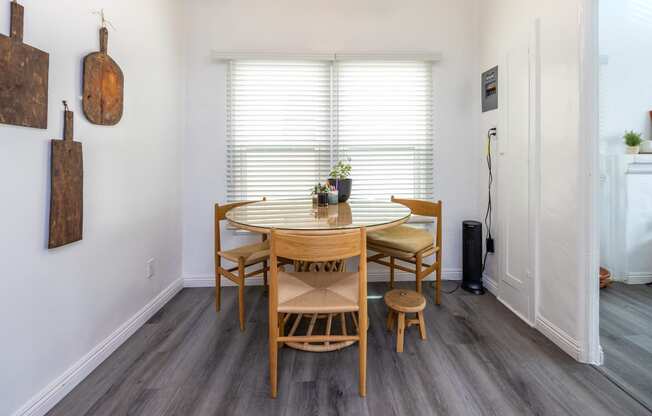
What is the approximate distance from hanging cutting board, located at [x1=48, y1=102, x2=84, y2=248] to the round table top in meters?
0.75

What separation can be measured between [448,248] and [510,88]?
155 centimetres

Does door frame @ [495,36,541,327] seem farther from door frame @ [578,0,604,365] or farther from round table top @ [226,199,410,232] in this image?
round table top @ [226,199,410,232]

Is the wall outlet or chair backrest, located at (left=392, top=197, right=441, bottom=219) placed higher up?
chair backrest, located at (left=392, top=197, right=441, bottom=219)

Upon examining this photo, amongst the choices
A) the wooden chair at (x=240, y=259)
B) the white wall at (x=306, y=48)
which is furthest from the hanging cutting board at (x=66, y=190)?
the white wall at (x=306, y=48)

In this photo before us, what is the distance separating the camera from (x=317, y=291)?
1.55m

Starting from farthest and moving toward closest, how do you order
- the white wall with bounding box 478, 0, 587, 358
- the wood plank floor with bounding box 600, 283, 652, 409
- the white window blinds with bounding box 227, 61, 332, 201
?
the white window blinds with bounding box 227, 61, 332, 201
the white wall with bounding box 478, 0, 587, 358
the wood plank floor with bounding box 600, 283, 652, 409

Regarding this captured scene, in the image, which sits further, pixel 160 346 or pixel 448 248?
pixel 448 248

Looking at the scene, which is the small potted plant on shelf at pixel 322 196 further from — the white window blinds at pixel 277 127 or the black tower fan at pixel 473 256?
the black tower fan at pixel 473 256

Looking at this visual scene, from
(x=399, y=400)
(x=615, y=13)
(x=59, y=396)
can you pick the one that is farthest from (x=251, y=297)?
(x=615, y=13)

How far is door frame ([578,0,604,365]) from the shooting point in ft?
5.34

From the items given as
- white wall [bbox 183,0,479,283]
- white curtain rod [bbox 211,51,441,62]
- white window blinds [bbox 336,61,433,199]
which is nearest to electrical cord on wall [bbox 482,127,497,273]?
white wall [bbox 183,0,479,283]

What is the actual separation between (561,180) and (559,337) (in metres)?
0.98

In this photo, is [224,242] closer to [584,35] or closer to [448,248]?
[448,248]

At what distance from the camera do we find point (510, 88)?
7.72ft
